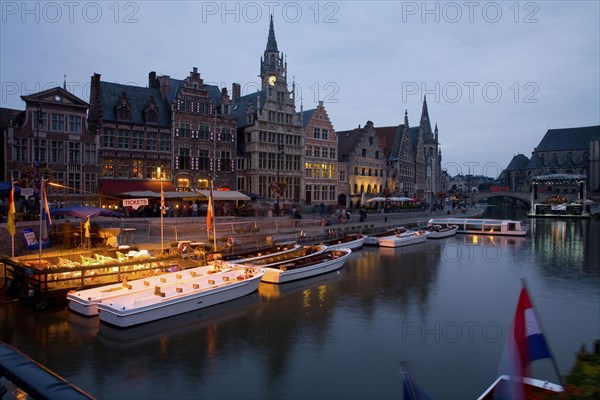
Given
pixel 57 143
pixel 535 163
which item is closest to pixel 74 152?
pixel 57 143

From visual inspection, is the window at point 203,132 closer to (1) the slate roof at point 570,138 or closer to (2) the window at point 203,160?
(2) the window at point 203,160

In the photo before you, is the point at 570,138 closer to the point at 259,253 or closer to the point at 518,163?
the point at 518,163

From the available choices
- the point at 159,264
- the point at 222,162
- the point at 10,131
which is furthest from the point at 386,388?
the point at 222,162

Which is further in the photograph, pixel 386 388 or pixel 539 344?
pixel 386 388

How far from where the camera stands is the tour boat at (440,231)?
4514 centimetres

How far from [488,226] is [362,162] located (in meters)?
19.8

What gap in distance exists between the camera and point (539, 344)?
7.16m

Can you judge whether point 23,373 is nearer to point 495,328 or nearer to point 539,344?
point 539,344

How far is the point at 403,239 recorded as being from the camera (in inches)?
1484

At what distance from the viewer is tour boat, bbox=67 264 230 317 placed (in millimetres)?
15906

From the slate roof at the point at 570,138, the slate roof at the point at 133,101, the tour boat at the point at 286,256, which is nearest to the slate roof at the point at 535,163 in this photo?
the slate roof at the point at 570,138

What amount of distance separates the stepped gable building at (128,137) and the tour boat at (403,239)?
18902 millimetres

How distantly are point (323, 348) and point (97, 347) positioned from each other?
6.79 m

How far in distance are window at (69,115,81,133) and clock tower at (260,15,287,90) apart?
65.7 ft
